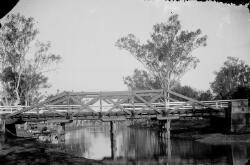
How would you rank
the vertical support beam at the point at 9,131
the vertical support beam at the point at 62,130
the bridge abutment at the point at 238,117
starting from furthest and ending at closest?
the vertical support beam at the point at 62,130
the bridge abutment at the point at 238,117
the vertical support beam at the point at 9,131

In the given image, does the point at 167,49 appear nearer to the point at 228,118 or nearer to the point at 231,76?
the point at 228,118

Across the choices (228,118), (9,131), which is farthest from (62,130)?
(228,118)

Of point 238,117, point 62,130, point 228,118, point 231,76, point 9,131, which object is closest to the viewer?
point 9,131

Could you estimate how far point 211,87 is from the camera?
96.0 m

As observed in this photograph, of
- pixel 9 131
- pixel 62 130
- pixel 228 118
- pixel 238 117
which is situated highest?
pixel 238 117

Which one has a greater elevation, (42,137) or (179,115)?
(179,115)

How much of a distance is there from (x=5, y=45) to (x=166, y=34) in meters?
20.8

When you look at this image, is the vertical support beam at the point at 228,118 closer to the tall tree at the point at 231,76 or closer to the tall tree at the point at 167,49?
the tall tree at the point at 167,49

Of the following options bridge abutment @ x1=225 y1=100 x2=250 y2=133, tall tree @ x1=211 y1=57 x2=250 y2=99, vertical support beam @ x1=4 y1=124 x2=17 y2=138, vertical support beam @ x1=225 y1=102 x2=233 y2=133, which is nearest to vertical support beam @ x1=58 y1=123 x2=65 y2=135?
vertical support beam @ x1=4 y1=124 x2=17 y2=138

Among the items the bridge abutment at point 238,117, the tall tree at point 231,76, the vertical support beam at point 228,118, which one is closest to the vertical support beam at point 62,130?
the vertical support beam at point 228,118

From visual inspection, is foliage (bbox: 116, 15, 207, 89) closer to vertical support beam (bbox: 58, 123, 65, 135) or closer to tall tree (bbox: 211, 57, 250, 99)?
vertical support beam (bbox: 58, 123, 65, 135)

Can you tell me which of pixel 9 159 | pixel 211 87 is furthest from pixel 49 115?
pixel 211 87

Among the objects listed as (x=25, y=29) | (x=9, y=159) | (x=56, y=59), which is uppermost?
(x=25, y=29)

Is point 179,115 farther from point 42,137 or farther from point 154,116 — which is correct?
point 42,137
